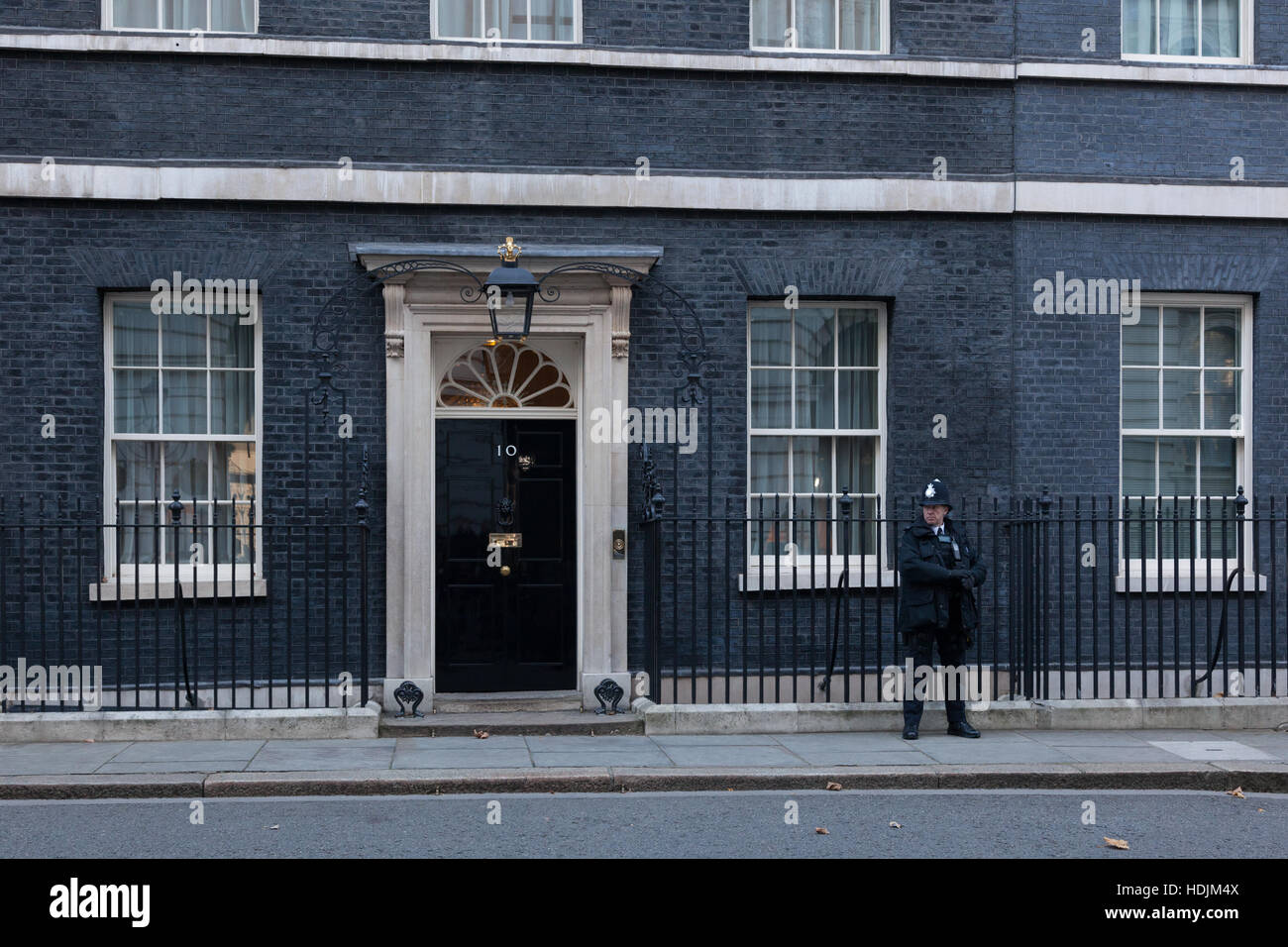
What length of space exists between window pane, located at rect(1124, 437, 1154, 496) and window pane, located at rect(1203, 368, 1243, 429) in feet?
1.91

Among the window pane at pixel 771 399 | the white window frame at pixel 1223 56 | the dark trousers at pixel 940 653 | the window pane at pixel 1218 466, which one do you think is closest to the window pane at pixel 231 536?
the window pane at pixel 771 399

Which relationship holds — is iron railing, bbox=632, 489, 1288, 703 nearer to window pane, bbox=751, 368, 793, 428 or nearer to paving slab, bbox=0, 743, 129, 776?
window pane, bbox=751, 368, 793, 428

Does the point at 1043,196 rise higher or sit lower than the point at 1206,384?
higher

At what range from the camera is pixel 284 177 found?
11.3 m

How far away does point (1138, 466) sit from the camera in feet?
40.8

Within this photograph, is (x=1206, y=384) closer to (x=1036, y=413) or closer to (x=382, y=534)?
(x=1036, y=413)

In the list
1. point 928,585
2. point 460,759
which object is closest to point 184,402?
point 460,759

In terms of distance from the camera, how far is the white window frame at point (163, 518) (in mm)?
11180

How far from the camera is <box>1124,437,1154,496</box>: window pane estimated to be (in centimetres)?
1239

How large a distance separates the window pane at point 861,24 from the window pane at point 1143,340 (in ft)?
11.0

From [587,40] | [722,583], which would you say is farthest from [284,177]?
[722,583]

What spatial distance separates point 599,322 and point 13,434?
4737 mm

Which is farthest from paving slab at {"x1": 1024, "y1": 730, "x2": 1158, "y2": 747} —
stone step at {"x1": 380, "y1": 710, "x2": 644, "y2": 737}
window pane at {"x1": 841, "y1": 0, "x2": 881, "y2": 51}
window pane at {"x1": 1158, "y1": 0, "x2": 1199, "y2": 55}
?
window pane at {"x1": 1158, "y1": 0, "x2": 1199, "y2": 55}

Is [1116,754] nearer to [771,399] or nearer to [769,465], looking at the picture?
[769,465]
